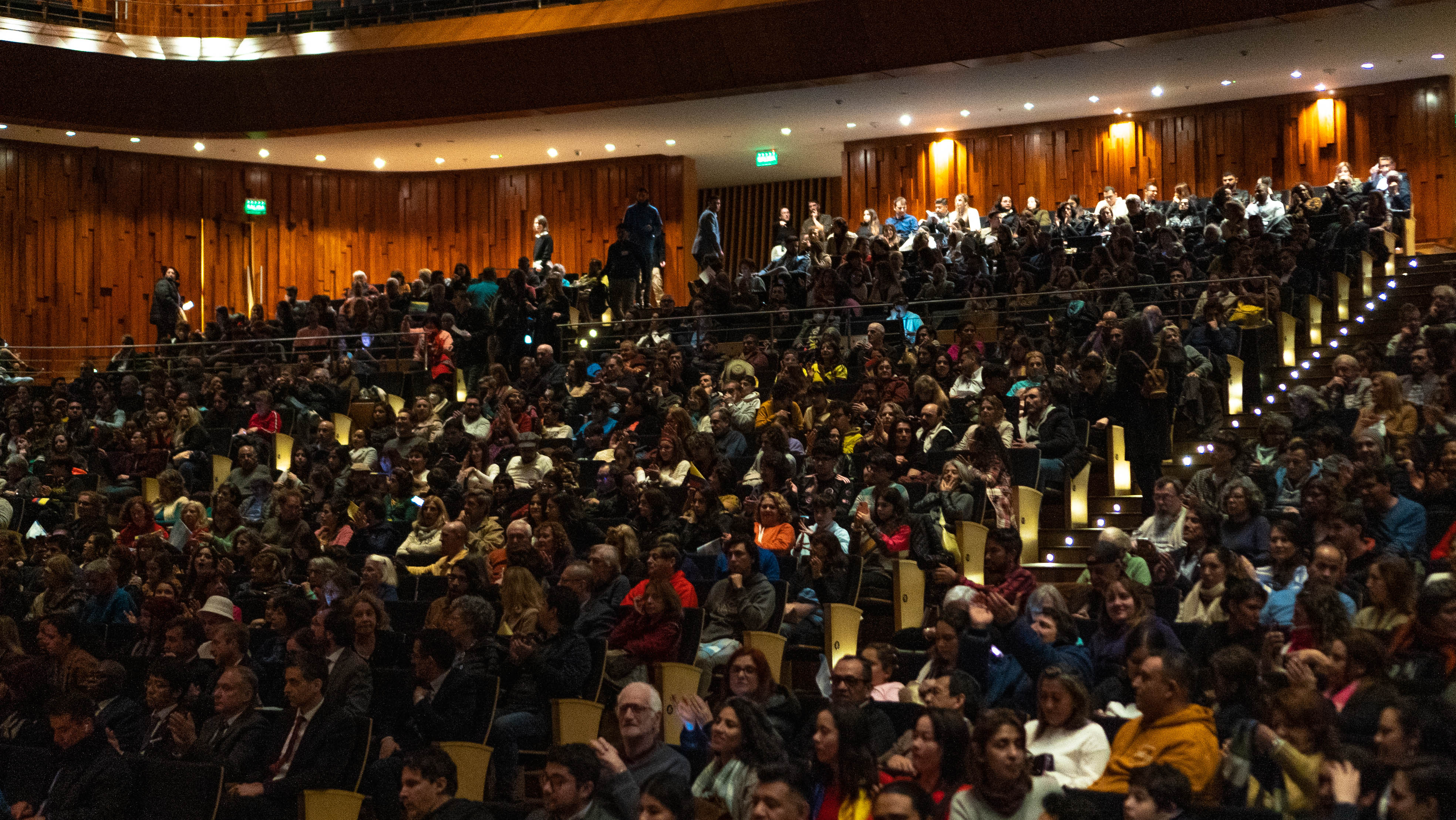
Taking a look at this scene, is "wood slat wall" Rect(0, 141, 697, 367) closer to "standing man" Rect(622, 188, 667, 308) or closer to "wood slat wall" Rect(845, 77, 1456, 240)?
"wood slat wall" Rect(845, 77, 1456, 240)

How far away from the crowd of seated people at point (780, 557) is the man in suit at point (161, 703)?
0.02 meters

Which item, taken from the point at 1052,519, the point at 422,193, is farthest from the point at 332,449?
the point at 422,193

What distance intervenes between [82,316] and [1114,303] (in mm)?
10561

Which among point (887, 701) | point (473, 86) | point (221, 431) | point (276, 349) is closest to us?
point (887, 701)

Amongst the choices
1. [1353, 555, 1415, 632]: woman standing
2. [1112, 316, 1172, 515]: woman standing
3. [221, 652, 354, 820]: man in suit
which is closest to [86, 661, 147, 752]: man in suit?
[221, 652, 354, 820]: man in suit

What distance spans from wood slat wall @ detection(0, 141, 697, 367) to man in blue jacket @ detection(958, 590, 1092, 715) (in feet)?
36.8

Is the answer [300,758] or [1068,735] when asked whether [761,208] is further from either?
[1068,735]

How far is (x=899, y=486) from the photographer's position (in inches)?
233

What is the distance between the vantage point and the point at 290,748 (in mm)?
4367

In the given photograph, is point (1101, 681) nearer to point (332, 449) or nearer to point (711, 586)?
point (711, 586)

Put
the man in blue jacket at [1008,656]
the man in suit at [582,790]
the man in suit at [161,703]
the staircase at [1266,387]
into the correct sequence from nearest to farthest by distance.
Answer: the man in suit at [582,790] → the man in blue jacket at [1008,656] → the man in suit at [161,703] → the staircase at [1266,387]

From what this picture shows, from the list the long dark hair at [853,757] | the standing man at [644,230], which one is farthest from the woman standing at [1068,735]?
the standing man at [644,230]

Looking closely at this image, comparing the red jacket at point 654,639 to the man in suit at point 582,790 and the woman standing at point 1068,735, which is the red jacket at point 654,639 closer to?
the man in suit at point 582,790

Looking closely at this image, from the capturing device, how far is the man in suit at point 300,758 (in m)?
4.16
